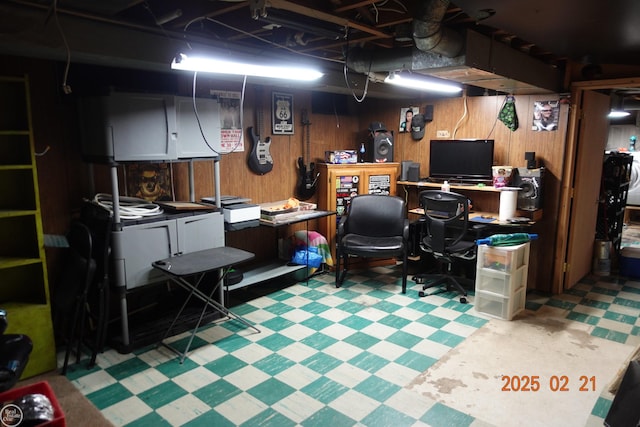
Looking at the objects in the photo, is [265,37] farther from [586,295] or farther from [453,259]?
[586,295]

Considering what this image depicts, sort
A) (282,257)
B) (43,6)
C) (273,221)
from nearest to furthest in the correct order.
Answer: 1. (43,6)
2. (273,221)
3. (282,257)

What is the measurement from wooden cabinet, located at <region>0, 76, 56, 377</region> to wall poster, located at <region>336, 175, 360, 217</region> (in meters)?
3.00

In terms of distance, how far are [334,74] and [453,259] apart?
2.19 metres

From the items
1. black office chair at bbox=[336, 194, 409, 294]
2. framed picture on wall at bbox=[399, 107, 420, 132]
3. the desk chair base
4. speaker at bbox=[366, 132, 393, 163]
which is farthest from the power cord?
framed picture on wall at bbox=[399, 107, 420, 132]

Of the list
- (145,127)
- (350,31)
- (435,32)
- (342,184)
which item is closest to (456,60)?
(435,32)

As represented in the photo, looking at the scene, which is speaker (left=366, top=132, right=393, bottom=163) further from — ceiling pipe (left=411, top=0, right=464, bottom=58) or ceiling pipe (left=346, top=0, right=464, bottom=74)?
ceiling pipe (left=411, top=0, right=464, bottom=58)

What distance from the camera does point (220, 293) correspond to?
3.81 meters

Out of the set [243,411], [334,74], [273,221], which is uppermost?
[334,74]

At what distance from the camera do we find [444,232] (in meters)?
4.29

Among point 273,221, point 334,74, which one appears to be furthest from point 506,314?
point 334,74

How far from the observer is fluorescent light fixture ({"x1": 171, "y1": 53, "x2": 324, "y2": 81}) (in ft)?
9.38

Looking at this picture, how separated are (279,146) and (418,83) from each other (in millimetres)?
1625

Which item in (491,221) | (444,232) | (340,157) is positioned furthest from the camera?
(340,157)

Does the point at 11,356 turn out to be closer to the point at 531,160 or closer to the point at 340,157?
the point at 340,157
